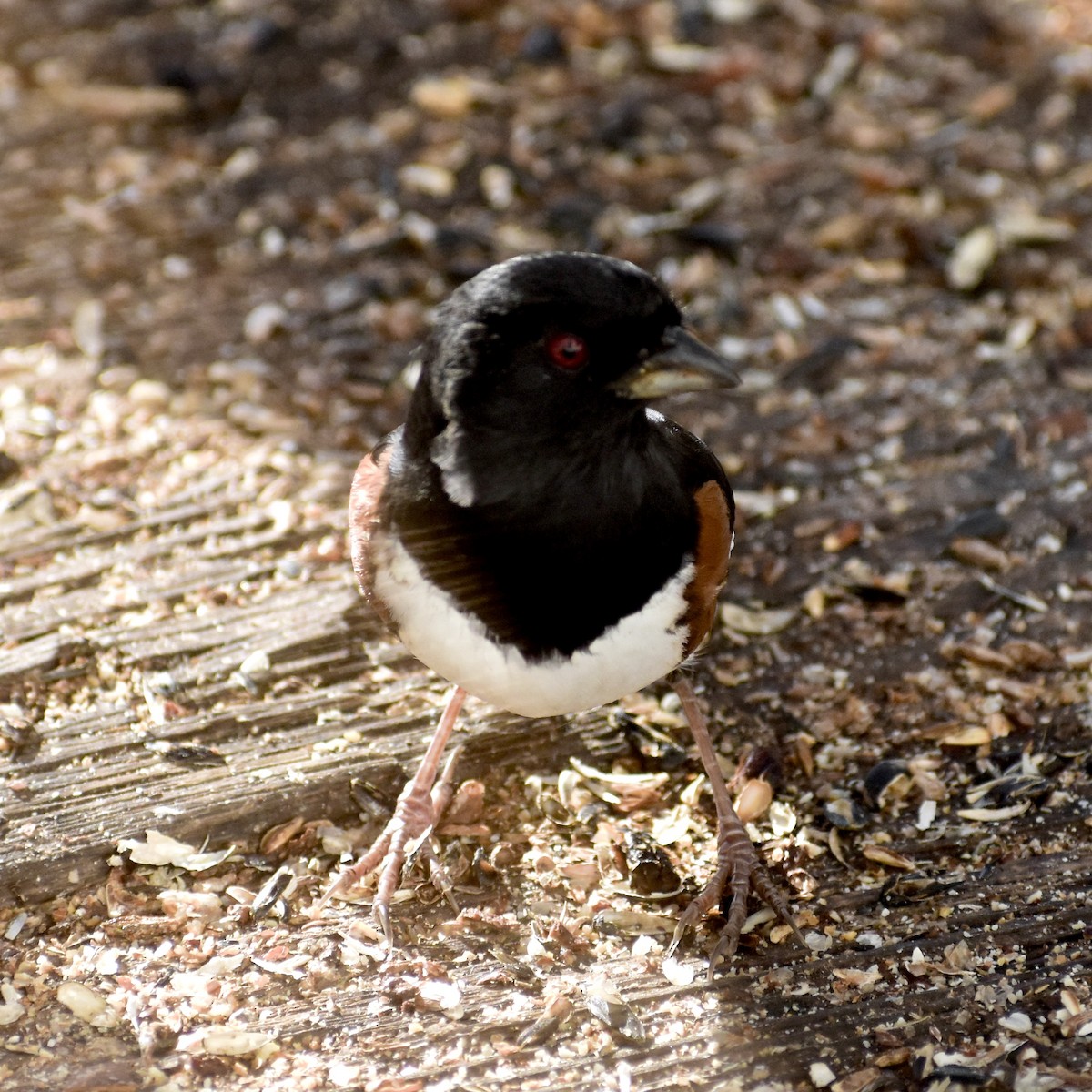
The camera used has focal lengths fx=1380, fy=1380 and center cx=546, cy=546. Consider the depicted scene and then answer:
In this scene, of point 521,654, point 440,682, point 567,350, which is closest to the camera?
point 567,350

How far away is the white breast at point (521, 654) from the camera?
2.10m

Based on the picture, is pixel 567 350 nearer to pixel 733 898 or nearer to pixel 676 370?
pixel 676 370

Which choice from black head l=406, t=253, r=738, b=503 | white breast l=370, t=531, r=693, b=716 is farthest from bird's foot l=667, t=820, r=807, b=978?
black head l=406, t=253, r=738, b=503

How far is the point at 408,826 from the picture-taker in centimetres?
241

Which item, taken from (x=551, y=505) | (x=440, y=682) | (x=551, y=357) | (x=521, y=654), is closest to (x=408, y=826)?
(x=440, y=682)

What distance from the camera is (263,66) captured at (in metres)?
4.37

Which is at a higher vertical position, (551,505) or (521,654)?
(551,505)

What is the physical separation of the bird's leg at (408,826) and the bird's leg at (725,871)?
41cm

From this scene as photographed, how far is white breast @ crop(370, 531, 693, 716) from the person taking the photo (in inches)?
82.7

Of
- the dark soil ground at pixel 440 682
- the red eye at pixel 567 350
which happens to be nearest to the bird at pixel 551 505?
the red eye at pixel 567 350

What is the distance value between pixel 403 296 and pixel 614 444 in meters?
1.75

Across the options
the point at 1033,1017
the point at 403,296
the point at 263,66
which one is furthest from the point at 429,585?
the point at 263,66

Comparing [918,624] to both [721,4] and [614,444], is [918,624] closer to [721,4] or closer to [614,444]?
[614,444]

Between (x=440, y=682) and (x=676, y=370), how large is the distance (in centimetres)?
98
